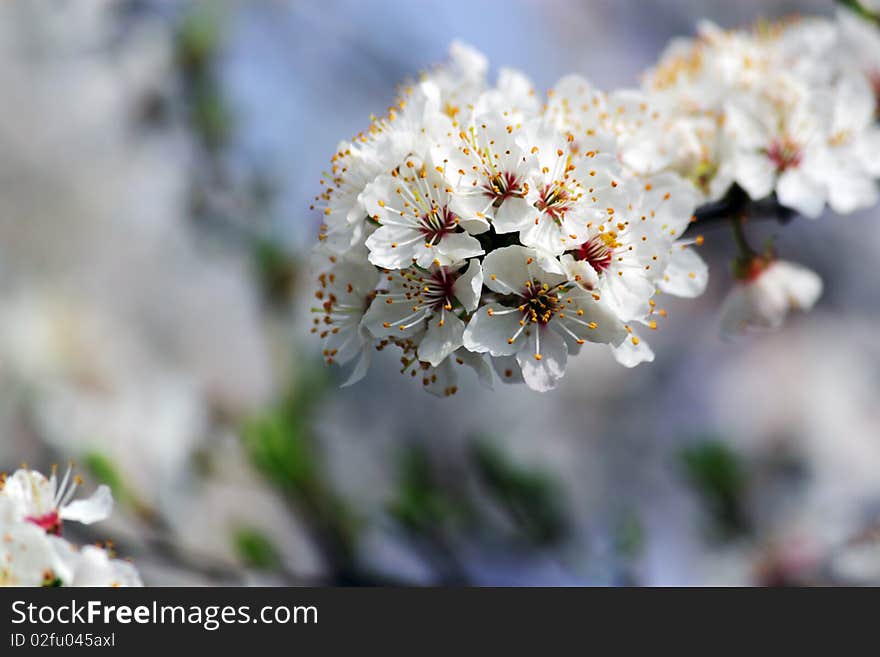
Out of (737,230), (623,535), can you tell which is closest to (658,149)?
(737,230)

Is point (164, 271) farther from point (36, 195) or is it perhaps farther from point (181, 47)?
point (181, 47)

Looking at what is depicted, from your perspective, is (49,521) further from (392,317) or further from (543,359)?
(543,359)

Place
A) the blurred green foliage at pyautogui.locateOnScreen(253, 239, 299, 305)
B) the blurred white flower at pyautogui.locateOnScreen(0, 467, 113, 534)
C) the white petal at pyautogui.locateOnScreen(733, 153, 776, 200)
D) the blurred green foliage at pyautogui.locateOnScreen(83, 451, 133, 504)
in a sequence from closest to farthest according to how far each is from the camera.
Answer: the blurred white flower at pyautogui.locateOnScreen(0, 467, 113, 534) < the white petal at pyautogui.locateOnScreen(733, 153, 776, 200) < the blurred green foliage at pyautogui.locateOnScreen(83, 451, 133, 504) < the blurred green foliage at pyautogui.locateOnScreen(253, 239, 299, 305)

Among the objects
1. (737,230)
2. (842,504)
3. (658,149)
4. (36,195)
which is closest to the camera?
(658,149)

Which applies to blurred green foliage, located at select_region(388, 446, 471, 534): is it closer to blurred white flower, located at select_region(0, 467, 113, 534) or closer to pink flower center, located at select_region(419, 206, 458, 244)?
blurred white flower, located at select_region(0, 467, 113, 534)

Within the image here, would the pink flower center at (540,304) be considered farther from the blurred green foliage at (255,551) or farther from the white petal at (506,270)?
the blurred green foliage at (255,551)

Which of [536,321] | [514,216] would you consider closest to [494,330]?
[536,321]

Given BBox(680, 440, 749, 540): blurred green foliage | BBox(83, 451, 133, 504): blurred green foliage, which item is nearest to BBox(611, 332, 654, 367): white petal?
BBox(83, 451, 133, 504): blurred green foliage
